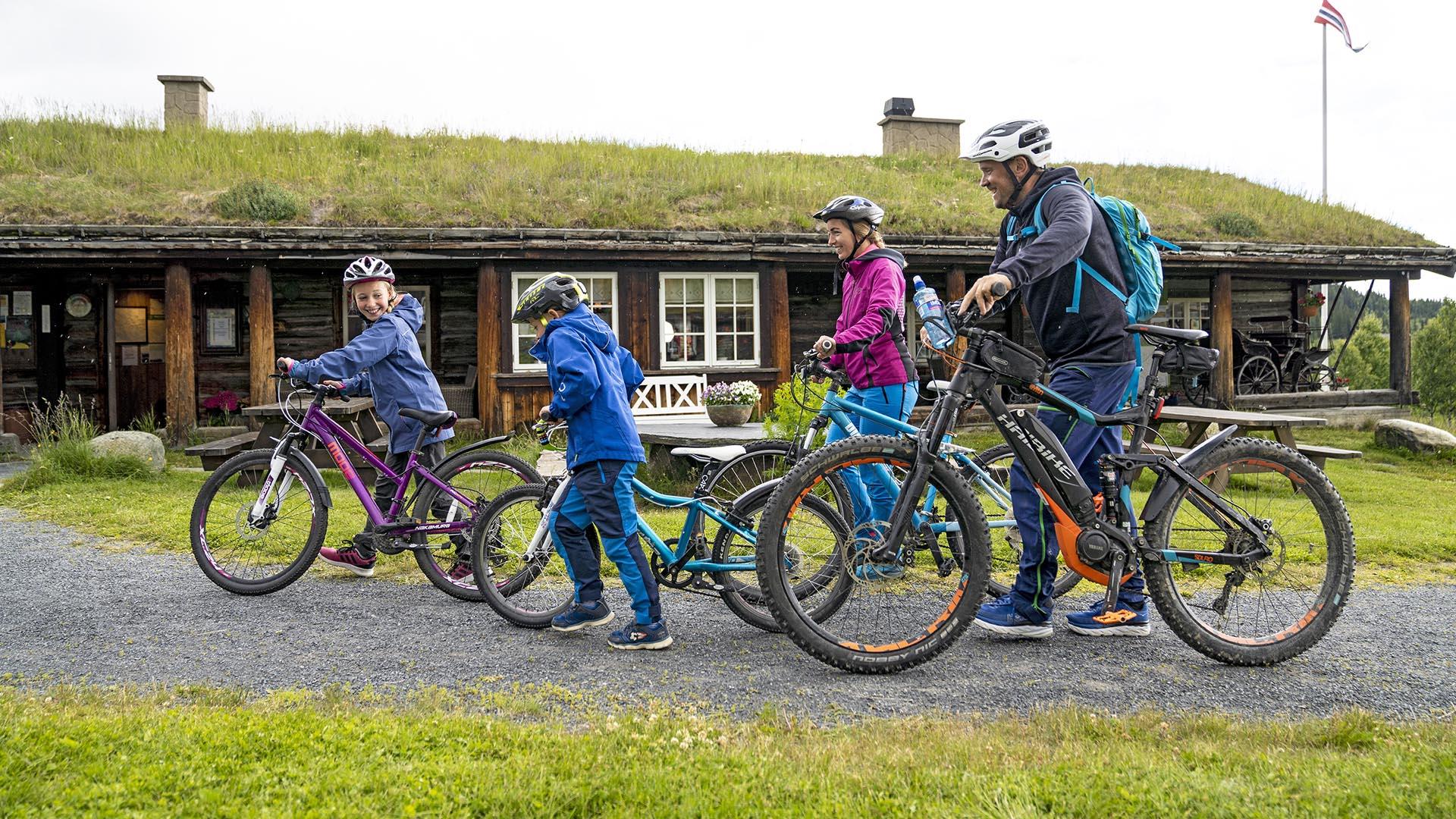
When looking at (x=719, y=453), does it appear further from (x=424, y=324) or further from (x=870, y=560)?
(x=424, y=324)

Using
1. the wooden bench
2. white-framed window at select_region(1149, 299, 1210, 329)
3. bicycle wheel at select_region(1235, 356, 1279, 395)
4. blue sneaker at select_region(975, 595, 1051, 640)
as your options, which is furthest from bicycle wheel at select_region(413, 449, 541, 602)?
white-framed window at select_region(1149, 299, 1210, 329)

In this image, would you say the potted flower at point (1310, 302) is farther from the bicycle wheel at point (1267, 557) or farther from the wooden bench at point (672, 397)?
the bicycle wheel at point (1267, 557)

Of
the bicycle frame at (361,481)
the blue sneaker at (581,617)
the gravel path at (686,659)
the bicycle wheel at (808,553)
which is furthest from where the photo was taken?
the bicycle frame at (361,481)

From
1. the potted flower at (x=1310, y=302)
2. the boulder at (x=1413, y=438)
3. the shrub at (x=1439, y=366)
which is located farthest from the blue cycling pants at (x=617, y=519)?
the potted flower at (x=1310, y=302)

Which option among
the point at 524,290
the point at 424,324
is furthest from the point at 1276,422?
the point at 424,324

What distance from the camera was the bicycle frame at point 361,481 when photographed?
5004 mm

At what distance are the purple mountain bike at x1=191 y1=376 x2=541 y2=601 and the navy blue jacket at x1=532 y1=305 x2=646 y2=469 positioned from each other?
0.81 m

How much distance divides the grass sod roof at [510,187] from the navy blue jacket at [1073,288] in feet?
34.7

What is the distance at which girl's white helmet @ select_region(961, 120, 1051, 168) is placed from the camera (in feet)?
13.4

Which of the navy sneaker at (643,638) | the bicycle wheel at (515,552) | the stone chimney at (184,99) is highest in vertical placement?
the stone chimney at (184,99)

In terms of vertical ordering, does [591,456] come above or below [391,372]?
below

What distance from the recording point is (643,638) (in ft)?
13.5

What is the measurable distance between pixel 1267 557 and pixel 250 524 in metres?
4.68

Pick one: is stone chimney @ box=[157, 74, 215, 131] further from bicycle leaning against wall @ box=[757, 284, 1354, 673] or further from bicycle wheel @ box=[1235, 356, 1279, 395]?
bicycle wheel @ box=[1235, 356, 1279, 395]
